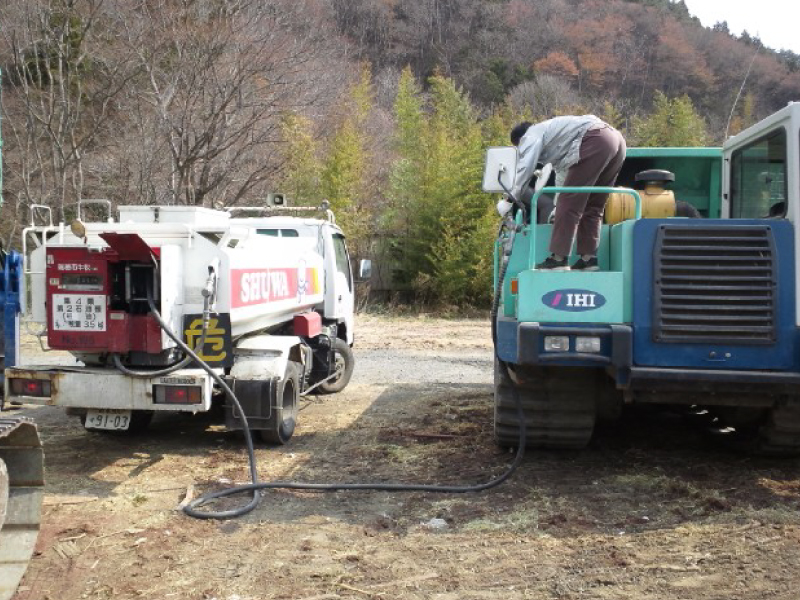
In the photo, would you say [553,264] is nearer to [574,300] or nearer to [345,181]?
[574,300]

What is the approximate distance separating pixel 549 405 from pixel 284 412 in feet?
8.21

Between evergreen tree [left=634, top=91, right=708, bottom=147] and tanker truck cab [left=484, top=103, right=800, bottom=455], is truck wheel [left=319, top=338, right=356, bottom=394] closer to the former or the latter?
tanker truck cab [left=484, top=103, right=800, bottom=455]

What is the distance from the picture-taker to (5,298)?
777cm

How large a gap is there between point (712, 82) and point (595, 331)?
61.6m

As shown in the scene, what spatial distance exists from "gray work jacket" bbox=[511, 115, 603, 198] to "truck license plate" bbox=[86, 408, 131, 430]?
3463 mm

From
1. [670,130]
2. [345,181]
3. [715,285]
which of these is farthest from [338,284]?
[670,130]

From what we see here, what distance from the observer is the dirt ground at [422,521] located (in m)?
3.90

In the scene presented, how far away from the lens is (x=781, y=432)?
5426 millimetres

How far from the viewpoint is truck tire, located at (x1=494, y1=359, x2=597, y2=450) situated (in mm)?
5527

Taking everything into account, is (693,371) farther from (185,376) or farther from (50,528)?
(50,528)

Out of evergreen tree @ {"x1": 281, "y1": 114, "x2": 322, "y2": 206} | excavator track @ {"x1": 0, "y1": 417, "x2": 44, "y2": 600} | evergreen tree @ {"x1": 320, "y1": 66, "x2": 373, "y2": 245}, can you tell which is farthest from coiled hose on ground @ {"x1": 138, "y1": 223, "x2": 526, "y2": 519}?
evergreen tree @ {"x1": 320, "y1": 66, "x2": 373, "y2": 245}

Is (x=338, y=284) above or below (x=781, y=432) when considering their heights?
above

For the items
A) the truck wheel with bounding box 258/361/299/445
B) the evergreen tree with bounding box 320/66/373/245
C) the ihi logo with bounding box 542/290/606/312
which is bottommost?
the truck wheel with bounding box 258/361/299/445

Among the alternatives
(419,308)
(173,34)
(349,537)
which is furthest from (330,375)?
(419,308)
